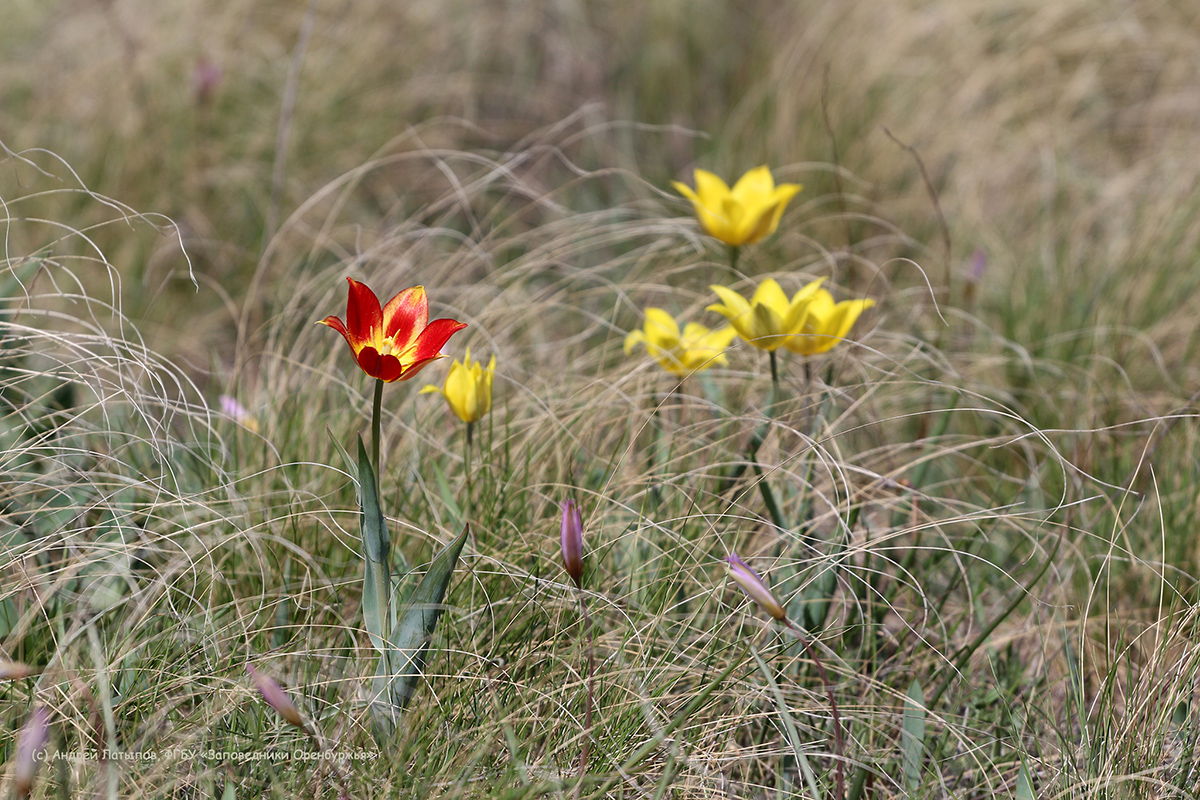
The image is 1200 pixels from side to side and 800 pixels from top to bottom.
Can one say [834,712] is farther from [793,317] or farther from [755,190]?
[755,190]

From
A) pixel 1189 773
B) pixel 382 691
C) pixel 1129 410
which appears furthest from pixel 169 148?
pixel 1189 773

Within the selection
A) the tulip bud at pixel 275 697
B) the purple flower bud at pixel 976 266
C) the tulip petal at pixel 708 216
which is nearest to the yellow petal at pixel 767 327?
the tulip petal at pixel 708 216

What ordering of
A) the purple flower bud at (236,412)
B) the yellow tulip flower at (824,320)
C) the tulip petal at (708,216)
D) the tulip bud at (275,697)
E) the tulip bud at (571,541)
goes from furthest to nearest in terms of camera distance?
1. the tulip petal at (708,216)
2. the purple flower bud at (236,412)
3. the yellow tulip flower at (824,320)
4. the tulip bud at (571,541)
5. the tulip bud at (275,697)

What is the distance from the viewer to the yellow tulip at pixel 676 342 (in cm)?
184

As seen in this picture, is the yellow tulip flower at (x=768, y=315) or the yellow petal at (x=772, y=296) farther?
the yellow petal at (x=772, y=296)

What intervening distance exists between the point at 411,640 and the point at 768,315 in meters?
0.83

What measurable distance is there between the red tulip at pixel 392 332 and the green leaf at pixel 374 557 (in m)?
0.12

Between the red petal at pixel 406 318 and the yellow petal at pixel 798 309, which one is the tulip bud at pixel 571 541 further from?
the yellow petal at pixel 798 309

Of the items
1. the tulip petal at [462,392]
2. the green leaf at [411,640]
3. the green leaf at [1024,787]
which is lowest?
the green leaf at [1024,787]

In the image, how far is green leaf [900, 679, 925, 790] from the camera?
4.93ft

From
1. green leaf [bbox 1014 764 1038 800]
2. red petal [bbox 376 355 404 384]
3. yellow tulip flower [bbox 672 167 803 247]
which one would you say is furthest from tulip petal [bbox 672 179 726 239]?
green leaf [bbox 1014 764 1038 800]

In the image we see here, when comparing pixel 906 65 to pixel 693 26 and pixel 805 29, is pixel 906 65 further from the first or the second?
pixel 693 26

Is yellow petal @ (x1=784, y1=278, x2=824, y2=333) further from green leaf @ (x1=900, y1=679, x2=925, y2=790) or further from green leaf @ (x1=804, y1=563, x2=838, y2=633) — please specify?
green leaf @ (x1=900, y1=679, x2=925, y2=790)

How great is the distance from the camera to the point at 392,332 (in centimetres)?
144
